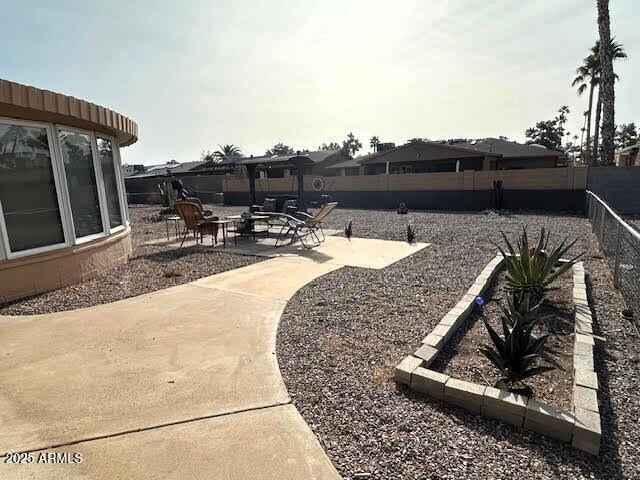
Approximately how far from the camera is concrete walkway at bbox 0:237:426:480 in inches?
78.5

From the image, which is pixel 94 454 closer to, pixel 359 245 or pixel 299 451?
pixel 299 451

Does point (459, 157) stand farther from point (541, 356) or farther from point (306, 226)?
point (541, 356)

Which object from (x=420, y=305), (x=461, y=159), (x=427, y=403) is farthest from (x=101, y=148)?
(x=461, y=159)

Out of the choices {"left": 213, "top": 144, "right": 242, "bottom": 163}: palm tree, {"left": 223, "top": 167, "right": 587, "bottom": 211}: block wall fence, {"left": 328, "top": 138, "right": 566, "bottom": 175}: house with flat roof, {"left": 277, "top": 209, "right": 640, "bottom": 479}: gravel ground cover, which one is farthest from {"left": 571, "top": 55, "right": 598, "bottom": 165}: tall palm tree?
{"left": 213, "top": 144, "right": 242, "bottom": 163}: palm tree

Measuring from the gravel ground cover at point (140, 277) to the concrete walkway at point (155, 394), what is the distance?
376mm

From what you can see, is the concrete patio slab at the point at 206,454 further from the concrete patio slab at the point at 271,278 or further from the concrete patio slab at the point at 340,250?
the concrete patio slab at the point at 340,250

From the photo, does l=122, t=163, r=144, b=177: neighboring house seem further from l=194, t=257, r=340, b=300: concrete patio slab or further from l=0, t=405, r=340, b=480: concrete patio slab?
l=0, t=405, r=340, b=480: concrete patio slab

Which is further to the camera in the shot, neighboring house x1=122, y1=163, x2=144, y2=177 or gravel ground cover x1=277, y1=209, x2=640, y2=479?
neighboring house x1=122, y1=163, x2=144, y2=177

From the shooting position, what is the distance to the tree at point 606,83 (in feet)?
45.0

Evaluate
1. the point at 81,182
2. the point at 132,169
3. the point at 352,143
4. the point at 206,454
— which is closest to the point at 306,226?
the point at 81,182

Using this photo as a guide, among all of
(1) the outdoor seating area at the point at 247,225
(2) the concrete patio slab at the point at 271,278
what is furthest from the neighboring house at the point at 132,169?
(2) the concrete patio slab at the point at 271,278

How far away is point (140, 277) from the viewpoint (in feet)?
19.1

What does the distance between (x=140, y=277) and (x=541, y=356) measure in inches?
220

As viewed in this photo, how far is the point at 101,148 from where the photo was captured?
20.0 feet
